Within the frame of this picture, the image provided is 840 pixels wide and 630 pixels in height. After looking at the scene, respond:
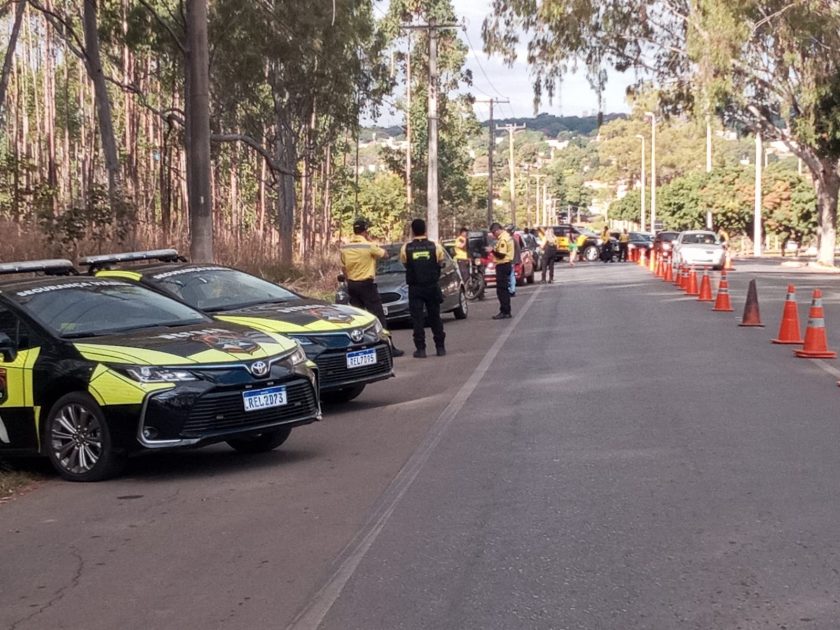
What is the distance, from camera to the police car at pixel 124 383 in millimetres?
8578

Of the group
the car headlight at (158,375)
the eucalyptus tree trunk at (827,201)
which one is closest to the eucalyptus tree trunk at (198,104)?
the car headlight at (158,375)

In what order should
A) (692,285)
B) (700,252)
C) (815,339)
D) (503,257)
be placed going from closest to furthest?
(815,339), (503,257), (692,285), (700,252)

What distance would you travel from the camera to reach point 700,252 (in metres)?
43.9

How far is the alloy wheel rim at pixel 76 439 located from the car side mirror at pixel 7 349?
63 centimetres

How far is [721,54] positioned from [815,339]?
76.5 ft

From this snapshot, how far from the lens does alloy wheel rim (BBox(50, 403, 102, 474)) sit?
8719mm

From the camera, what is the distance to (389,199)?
72.9m

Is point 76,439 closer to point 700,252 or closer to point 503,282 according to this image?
point 503,282

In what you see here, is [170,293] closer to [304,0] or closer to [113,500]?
[113,500]

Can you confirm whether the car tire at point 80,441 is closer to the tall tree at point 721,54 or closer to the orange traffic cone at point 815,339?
the orange traffic cone at point 815,339

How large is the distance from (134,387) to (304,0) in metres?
22.2

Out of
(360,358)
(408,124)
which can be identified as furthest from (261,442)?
(408,124)

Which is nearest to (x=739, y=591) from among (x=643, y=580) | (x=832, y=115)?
(x=643, y=580)

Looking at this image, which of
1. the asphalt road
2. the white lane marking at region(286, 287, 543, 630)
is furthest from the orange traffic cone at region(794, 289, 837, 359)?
the white lane marking at region(286, 287, 543, 630)
